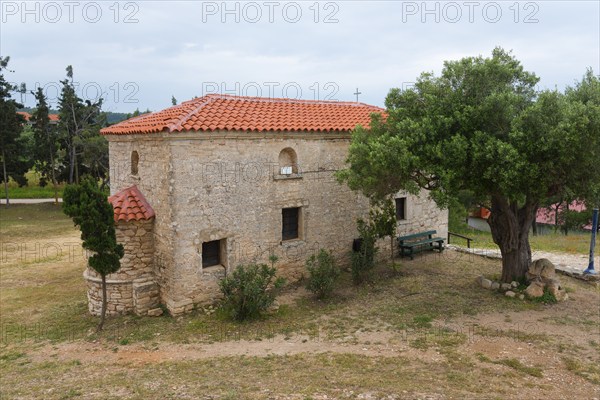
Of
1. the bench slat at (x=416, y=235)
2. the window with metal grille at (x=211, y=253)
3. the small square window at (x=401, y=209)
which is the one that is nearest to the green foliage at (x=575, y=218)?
the bench slat at (x=416, y=235)

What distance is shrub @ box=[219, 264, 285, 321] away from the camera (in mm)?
11336

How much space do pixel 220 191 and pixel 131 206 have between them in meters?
2.44

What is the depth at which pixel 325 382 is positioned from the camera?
799 centimetres

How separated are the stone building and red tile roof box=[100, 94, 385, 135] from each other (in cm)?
4

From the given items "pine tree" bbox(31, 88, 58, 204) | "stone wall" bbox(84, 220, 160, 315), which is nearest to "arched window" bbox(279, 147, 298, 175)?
"stone wall" bbox(84, 220, 160, 315)

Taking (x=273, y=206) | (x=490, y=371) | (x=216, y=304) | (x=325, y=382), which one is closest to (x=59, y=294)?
(x=216, y=304)

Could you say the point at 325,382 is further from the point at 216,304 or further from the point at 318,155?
the point at 318,155

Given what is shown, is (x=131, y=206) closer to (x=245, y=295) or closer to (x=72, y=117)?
(x=245, y=295)

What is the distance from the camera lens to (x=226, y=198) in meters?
12.3

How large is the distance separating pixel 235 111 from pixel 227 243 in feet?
12.5

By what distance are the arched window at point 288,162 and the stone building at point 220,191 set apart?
0.10 ft

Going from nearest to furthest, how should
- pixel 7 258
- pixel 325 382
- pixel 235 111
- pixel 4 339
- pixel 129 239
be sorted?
pixel 325 382 < pixel 4 339 < pixel 129 239 < pixel 235 111 < pixel 7 258

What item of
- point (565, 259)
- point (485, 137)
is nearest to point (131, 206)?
point (485, 137)

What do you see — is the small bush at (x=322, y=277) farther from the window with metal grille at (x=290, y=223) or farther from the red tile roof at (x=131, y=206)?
the red tile roof at (x=131, y=206)
